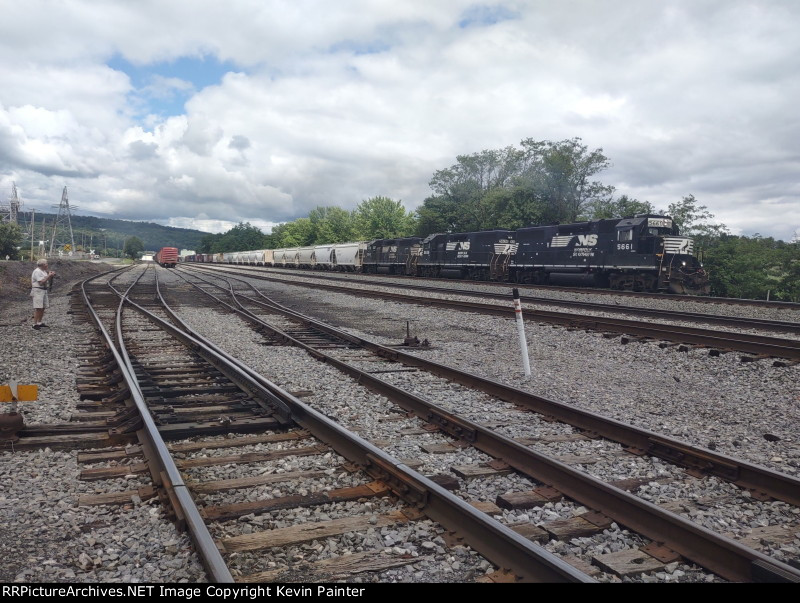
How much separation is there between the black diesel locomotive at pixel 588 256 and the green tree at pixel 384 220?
48.2 metres

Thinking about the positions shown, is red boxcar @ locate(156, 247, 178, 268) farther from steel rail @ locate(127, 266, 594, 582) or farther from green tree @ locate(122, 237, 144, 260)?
green tree @ locate(122, 237, 144, 260)

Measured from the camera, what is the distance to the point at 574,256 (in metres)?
24.6

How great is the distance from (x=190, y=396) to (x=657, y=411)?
514cm

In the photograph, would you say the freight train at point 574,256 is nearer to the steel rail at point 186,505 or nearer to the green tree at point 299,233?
the steel rail at point 186,505

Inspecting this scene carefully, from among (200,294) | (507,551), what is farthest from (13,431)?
(200,294)

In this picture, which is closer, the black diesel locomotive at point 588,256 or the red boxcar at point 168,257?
the black diesel locomotive at point 588,256

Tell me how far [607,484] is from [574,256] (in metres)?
22.1

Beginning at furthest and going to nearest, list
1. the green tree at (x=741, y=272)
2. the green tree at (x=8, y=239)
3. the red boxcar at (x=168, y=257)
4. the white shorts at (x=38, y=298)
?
the red boxcar at (x=168, y=257) → the green tree at (x=8, y=239) → the green tree at (x=741, y=272) → the white shorts at (x=38, y=298)

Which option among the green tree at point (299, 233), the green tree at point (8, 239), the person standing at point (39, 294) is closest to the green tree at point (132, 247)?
the green tree at point (299, 233)

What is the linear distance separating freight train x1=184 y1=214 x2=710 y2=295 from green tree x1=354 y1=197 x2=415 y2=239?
4298cm

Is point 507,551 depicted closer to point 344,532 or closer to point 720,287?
point 344,532

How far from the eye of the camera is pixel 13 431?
488 centimetres

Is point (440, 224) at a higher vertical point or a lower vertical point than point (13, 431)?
higher

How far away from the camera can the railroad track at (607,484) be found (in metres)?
2.98
